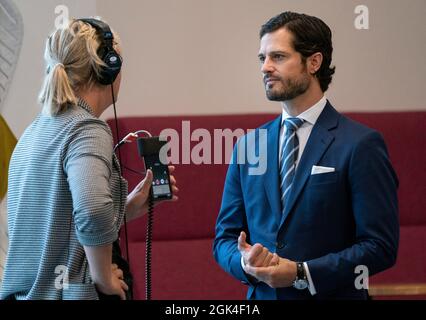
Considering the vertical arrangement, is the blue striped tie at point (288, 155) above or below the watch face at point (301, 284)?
above

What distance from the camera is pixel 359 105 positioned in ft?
11.0

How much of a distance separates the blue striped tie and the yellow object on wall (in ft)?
5.41

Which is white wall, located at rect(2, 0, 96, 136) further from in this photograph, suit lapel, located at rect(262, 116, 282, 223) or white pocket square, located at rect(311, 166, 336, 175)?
white pocket square, located at rect(311, 166, 336, 175)

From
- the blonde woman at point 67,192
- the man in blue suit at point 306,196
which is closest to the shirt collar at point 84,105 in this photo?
the blonde woman at point 67,192

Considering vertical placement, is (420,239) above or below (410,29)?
below

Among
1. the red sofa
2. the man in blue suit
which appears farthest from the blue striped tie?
the red sofa

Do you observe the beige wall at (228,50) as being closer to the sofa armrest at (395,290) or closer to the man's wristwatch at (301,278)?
the sofa armrest at (395,290)

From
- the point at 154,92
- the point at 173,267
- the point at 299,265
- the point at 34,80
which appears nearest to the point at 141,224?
the point at 173,267

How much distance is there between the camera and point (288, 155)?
190 cm

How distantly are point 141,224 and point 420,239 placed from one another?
1.23 metres

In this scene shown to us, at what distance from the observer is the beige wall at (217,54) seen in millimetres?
3256

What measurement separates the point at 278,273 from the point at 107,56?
656 mm

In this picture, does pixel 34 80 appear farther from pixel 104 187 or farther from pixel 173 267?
pixel 104 187

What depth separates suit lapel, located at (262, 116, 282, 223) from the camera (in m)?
1.85
